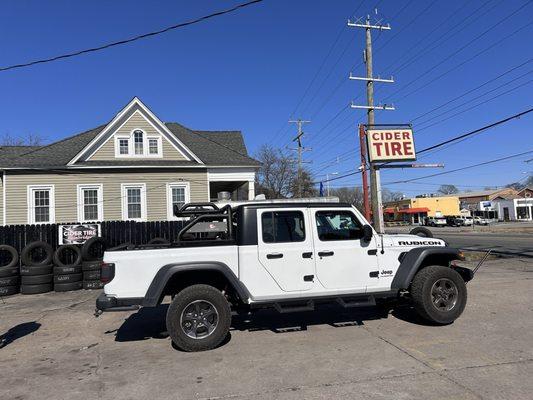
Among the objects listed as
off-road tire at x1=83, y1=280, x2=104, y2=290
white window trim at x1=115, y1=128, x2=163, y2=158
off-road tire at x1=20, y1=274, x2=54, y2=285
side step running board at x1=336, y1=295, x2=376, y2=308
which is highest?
white window trim at x1=115, y1=128, x2=163, y2=158

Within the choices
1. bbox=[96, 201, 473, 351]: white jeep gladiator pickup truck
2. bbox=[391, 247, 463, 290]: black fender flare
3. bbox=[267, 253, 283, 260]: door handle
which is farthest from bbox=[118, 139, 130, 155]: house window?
bbox=[391, 247, 463, 290]: black fender flare

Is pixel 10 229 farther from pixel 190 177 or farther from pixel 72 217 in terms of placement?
pixel 190 177

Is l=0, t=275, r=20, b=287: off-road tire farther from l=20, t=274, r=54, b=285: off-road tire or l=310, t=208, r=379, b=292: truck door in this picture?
l=310, t=208, r=379, b=292: truck door

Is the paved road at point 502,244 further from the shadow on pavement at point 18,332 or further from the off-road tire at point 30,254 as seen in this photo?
the shadow on pavement at point 18,332

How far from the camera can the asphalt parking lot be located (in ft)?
15.5

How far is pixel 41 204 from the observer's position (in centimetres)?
2131

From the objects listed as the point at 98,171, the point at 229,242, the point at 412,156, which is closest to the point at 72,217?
the point at 98,171

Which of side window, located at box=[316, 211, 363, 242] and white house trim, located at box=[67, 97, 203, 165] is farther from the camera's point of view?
white house trim, located at box=[67, 97, 203, 165]

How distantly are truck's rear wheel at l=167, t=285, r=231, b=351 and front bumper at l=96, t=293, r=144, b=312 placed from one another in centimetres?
45

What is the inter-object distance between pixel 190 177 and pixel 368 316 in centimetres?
1623

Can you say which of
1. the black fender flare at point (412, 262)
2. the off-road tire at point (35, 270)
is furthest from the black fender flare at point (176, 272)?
the off-road tire at point (35, 270)

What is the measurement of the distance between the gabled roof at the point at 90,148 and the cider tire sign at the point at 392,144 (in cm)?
668

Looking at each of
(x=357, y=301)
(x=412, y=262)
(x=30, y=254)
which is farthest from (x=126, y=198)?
(x=412, y=262)

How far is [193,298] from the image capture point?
20.3ft
